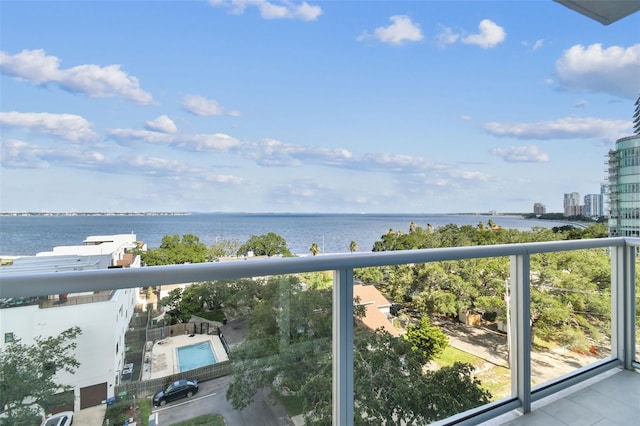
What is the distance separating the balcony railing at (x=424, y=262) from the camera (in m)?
1.11

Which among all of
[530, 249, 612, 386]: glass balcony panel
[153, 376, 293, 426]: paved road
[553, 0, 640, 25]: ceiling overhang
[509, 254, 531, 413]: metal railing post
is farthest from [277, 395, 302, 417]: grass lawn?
[553, 0, 640, 25]: ceiling overhang

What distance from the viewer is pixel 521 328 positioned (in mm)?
2051

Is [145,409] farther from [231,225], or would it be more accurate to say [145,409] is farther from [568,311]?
[231,225]

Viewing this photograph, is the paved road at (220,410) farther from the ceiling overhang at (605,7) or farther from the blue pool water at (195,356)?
the ceiling overhang at (605,7)

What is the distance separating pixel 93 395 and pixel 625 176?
7.42 metres

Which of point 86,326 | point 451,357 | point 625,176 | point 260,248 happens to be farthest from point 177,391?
point 625,176

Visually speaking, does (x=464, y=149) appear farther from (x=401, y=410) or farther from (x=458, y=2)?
(x=401, y=410)

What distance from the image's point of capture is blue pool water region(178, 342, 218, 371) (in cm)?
132

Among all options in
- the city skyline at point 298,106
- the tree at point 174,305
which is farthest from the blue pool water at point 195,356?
the city skyline at point 298,106

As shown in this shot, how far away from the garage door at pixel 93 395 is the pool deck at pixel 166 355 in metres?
0.12

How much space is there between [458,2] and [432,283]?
60.0 ft

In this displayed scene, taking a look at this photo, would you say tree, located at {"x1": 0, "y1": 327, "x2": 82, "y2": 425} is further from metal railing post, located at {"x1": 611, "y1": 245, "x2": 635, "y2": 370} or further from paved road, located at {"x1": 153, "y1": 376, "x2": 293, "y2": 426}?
metal railing post, located at {"x1": 611, "y1": 245, "x2": 635, "y2": 370}

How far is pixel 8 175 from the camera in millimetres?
15352

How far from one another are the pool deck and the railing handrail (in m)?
0.23
